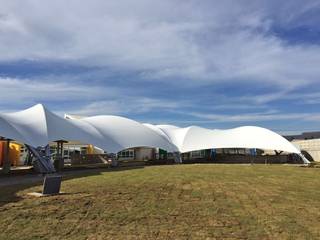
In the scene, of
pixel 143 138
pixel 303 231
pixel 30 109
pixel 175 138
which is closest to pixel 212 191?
pixel 303 231

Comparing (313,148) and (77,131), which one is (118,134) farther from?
(313,148)

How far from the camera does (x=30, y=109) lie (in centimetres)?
2980

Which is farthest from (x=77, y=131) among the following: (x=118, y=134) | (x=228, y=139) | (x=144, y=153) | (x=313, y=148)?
(x=313, y=148)

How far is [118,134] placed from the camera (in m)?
36.4

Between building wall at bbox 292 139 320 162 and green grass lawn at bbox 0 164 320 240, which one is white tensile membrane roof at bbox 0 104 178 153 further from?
building wall at bbox 292 139 320 162

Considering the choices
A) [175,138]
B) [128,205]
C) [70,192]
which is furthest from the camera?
[175,138]

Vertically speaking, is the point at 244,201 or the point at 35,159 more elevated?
the point at 35,159

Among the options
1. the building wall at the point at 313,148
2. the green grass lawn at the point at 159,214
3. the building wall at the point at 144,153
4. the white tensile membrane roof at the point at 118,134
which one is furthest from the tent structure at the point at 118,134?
the green grass lawn at the point at 159,214

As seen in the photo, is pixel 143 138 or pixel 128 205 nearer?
pixel 128 205

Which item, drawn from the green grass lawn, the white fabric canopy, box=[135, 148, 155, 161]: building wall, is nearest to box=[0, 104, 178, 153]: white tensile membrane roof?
the white fabric canopy

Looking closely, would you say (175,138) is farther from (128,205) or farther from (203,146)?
(128,205)

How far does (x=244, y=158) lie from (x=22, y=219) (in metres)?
36.6

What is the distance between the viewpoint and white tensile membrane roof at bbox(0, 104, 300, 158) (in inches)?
1023

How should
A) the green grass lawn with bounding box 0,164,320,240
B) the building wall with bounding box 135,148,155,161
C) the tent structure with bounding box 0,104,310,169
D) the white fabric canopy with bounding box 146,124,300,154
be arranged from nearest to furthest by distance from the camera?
the green grass lawn with bounding box 0,164,320,240, the tent structure with bounding box 0,104,310,169, the white fabric canopy with bounding box 146,124,300,154, the building wall with bounding box 135,148,155,161
